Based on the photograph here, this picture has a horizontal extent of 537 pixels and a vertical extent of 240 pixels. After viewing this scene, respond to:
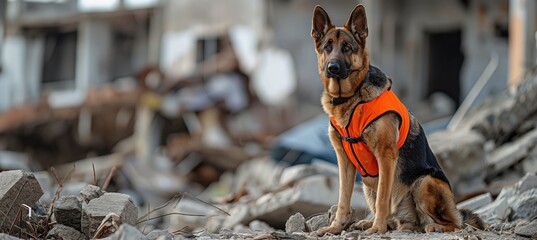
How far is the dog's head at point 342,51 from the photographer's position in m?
5.24

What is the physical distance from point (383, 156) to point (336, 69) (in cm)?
65

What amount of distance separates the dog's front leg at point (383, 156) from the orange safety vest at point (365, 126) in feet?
0.15

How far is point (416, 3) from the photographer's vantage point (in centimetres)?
2086

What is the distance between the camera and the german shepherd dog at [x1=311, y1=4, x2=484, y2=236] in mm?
5344

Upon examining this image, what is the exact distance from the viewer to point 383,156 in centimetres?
536

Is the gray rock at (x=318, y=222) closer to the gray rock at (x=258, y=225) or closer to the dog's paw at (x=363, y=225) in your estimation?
the dog's paw at (x=363, y=225)

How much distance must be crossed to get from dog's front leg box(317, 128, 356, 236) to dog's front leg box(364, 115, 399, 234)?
0.22 m

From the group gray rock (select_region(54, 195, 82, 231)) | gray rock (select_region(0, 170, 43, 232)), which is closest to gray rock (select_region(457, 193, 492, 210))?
gray rock (select_region(54, 195, 82, 231))

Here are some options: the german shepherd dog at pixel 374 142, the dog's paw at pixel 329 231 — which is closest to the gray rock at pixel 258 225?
the german shepherd dog at pixel 374 142

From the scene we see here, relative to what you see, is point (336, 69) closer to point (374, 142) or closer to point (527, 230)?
point (374, 142)

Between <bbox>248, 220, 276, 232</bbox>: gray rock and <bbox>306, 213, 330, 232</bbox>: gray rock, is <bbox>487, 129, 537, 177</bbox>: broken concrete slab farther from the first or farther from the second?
<bbox>306, 213, 330, 232</bbox>: gray rock

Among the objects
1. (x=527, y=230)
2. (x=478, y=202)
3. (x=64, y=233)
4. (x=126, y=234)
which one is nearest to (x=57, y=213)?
(x=64, y=233)

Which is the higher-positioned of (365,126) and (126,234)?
(365,126)

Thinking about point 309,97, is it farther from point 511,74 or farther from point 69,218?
point 69,218
